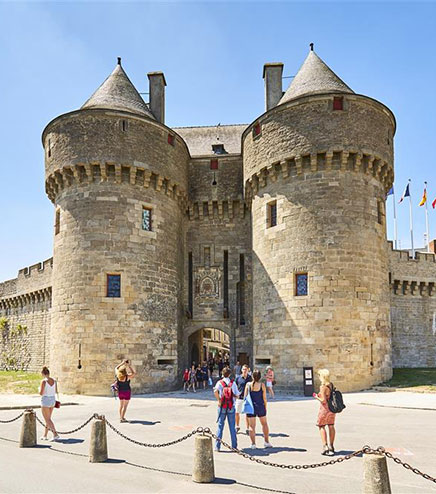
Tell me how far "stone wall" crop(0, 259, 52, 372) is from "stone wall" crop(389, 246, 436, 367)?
790 inches

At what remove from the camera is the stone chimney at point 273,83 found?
980 inches

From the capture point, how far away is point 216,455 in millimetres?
8750

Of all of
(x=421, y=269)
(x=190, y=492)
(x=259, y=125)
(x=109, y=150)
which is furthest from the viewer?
(x=421, y=269)

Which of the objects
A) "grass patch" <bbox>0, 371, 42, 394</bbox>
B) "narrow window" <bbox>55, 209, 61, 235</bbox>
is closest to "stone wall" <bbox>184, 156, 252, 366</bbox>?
"narrow window" <bbox>55, 209, 61, 235</bbox>

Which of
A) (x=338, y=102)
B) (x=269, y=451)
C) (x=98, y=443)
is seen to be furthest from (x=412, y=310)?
(x=98, y=443)

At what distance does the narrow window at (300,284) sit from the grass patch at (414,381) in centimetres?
478

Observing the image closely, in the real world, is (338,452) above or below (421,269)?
below

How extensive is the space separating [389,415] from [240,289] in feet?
38.2

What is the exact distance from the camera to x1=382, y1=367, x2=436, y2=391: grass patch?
18.6 m

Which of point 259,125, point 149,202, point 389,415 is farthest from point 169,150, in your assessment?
point 389,415

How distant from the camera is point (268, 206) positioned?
21.8 meters

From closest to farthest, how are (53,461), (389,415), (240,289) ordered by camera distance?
(53,461) → (389,415) → (240,289)

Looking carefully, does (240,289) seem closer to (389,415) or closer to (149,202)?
(149,202)

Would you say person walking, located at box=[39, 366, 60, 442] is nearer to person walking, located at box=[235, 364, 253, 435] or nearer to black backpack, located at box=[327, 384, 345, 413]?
person walking, located at box=[235, 364, 253, 435]
